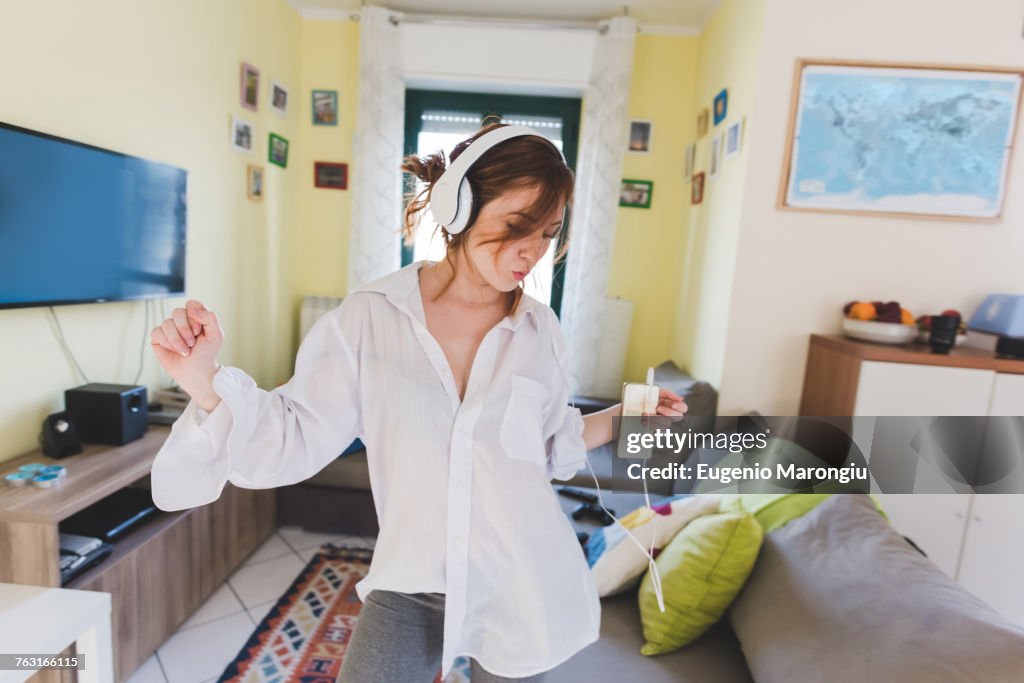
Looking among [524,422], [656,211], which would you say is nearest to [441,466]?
[524,422]

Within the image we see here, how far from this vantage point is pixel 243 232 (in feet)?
9.39

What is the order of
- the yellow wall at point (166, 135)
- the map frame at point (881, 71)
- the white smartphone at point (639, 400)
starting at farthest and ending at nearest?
the map frame at point (881, 71) → the yellow wall at point (166, 135) → the white smartphone at point (639, 400)

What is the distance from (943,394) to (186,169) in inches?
122

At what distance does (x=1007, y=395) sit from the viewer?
1.84 m

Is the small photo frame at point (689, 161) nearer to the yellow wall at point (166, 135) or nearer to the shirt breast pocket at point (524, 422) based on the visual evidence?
the yellow wall at point (166, 135)

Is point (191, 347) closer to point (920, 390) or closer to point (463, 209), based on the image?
point (463, 209)

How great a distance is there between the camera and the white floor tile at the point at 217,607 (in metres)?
1.97

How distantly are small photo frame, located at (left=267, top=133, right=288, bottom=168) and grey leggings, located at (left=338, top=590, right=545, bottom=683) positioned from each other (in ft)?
9.40

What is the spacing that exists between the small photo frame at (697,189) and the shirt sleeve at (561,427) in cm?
227

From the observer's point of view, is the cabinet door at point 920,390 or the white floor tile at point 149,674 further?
the cabinet door at point 920,390

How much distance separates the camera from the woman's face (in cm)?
88

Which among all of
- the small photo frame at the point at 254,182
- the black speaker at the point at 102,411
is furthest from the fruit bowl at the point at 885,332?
the small photo frame at the point at 254,182

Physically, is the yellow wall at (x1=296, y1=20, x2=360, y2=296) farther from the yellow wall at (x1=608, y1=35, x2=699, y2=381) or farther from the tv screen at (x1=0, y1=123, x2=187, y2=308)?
the yellow wall at (x1=608, y1=35, x2=699, y2=381)

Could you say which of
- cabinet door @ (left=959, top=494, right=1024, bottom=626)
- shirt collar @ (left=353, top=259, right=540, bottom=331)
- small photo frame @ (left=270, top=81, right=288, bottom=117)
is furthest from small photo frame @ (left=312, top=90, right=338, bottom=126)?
cabinet door @ (left=959, top=494, right=1024, bottom=626)
